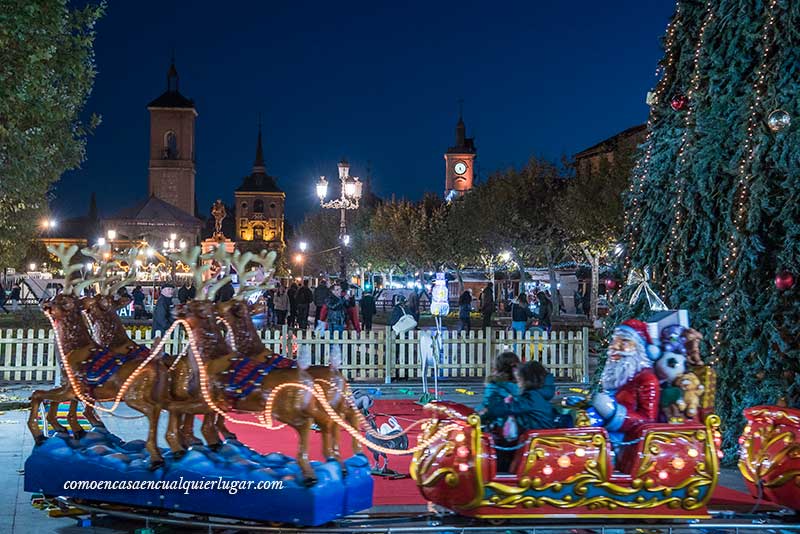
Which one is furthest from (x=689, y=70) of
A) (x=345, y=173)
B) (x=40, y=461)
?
(x=345, y=173)

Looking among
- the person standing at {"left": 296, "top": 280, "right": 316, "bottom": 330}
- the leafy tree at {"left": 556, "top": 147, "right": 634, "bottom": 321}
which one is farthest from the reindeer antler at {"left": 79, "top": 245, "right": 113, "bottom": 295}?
the leafy tree at {"left": 556, "top": 147, "right": 634, "bottom": 321}

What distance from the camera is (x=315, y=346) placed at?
17.4 meters

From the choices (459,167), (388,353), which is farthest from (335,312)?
(459,167)

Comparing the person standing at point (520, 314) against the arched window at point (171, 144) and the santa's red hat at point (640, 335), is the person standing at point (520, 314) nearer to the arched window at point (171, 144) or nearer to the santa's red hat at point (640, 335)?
the santa's red hat at point (640, 335)

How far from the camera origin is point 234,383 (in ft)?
25.3

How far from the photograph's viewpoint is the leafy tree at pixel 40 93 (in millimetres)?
12930

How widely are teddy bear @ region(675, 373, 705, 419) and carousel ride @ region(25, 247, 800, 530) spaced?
0.01 meters

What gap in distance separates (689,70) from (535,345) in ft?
23.4

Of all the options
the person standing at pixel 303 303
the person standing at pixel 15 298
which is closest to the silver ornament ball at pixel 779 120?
the person standing at pixel 303 303

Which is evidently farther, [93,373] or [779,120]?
[779,120]

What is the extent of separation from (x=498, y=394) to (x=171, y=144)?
90864mm

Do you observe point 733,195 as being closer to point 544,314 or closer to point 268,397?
point 268,397

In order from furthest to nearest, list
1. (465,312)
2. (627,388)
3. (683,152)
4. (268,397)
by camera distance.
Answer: (465,312) → (683,152) → (627,388) → (268,397)

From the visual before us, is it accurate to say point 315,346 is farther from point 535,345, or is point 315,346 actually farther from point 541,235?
point 541,235
